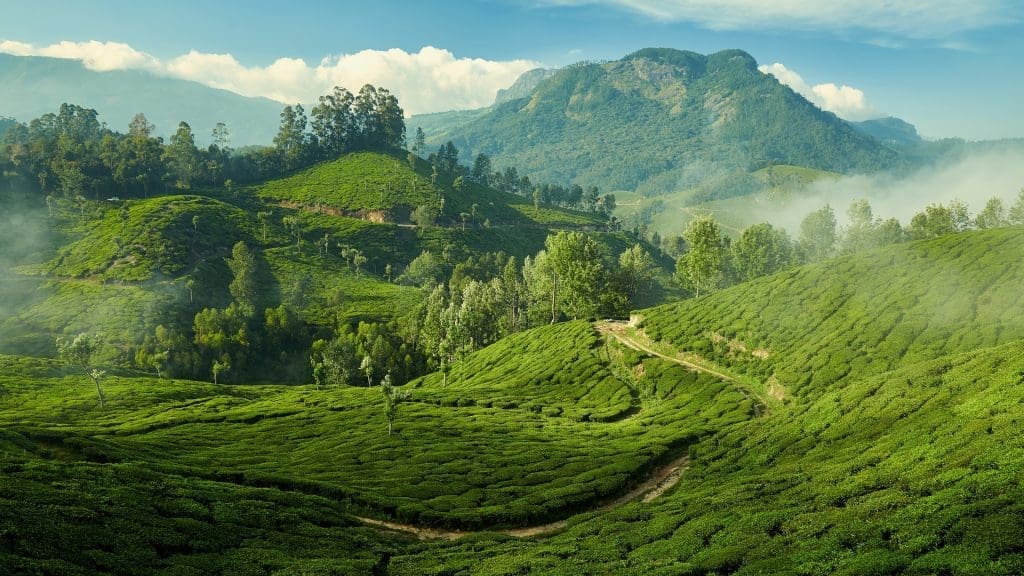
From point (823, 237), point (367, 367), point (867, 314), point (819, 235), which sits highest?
point (819, 235)

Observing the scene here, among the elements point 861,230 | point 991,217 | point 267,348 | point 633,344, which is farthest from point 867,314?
point 267,348

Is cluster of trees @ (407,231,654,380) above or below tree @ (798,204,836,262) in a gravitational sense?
below

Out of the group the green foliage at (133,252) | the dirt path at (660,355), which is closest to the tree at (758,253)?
the dirt path at (660,355)

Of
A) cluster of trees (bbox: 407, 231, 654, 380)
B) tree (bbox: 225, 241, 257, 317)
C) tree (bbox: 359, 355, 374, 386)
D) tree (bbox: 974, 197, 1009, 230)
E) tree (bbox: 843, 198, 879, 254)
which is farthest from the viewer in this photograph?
tree (bbox: 225, 241, 257, 317)

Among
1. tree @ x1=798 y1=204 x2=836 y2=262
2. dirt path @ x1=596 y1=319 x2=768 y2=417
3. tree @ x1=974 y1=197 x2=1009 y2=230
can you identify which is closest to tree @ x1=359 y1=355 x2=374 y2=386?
dirt path @ x1=596 y1=319 x2=768 y2=417

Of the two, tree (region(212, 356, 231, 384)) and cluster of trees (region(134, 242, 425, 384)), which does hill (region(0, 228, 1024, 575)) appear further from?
cluster of trees (region(134, 242, 425, 384))

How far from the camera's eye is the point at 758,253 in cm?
14212

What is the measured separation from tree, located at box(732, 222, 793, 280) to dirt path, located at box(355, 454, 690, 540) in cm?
10457

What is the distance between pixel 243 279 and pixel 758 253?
155 meters

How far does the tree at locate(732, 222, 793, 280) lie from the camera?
472 ft

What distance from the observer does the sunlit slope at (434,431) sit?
44312 mm

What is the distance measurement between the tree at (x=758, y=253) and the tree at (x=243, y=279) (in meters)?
143

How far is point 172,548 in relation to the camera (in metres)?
28.3

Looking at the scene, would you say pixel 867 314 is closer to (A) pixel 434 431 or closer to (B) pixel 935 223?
(A) pixel 434 431
